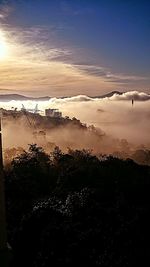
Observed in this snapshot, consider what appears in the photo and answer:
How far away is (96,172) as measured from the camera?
90.2ft

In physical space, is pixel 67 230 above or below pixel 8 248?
below

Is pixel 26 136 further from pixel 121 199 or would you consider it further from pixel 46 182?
pixel 121 199

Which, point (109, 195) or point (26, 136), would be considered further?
point (26, 136)

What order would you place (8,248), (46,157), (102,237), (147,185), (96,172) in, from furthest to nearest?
(46,157)
(96,172)
(147,185)
(102,237)
(8,248)

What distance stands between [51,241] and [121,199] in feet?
18.0

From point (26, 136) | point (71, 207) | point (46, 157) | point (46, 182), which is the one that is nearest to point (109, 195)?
point (71, 207)

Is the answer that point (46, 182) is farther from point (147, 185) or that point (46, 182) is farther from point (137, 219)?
point (137, 219)

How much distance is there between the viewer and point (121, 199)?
21.1 meters

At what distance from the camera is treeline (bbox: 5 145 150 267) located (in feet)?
53.5

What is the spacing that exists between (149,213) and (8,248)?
47.4 feet

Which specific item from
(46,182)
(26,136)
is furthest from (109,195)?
(26,136)

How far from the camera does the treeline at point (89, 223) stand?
1631 centimetres

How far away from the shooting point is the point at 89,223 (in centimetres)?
1895

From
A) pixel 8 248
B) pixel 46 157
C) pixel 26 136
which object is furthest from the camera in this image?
pixel 26 136
